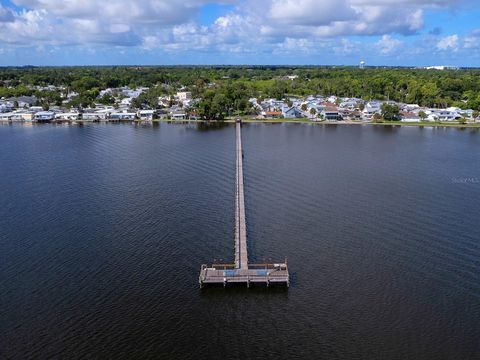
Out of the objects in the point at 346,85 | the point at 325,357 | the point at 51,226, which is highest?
the point at 346,85

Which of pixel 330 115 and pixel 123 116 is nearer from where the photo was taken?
pixel 330 115

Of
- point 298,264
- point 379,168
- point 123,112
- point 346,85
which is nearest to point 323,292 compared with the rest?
point 298,264

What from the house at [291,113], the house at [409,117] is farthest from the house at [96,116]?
the house at [409,117]

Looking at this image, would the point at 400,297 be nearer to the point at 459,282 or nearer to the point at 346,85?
the point at 459,282

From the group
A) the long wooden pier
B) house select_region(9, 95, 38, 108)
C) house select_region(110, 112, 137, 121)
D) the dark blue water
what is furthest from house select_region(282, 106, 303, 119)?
the long wooden pier

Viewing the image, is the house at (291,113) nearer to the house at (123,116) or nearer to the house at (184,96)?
the house at (184,96)

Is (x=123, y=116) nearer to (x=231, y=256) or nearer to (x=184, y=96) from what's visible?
(x=184, y=96)

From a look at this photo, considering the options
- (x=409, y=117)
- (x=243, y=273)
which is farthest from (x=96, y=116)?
(x=243, y=273)

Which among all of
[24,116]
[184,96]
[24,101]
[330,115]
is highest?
[184,96]

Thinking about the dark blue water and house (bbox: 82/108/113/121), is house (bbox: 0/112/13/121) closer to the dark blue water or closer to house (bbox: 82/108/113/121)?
house (bbox: 82/108/113/121)
